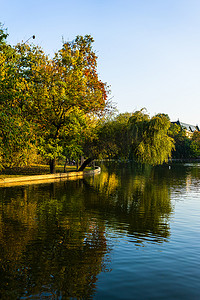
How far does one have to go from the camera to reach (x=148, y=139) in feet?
123

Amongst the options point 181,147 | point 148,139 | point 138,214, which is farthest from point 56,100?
point 181,147

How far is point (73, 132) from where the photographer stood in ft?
108

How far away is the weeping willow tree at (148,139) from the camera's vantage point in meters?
36.7

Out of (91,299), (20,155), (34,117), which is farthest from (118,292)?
(34,117)

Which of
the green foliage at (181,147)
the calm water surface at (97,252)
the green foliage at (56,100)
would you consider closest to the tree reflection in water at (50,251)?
the calm water surface at (97,252)

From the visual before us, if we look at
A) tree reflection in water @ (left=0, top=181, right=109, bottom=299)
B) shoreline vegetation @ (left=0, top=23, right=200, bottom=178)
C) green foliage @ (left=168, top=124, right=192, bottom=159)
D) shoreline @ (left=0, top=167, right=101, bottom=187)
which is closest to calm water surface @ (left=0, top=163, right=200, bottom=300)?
tree reflection in water @ (left=0, top=181, right=109, bottom=299)

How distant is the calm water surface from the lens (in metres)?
6.24

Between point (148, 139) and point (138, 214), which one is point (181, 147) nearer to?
point (148, 139)

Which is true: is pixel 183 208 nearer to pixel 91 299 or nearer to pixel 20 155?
pixel 91 299

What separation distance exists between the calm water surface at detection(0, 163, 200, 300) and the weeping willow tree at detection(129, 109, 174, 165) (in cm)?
2083

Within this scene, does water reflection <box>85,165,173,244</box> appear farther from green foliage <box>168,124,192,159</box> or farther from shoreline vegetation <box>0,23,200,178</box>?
green foliage <box>168,124,192,159</box>

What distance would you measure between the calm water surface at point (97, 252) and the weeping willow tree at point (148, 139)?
68.3ft

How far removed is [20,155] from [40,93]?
24.1ft

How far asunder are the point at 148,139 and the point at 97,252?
29.9 m
